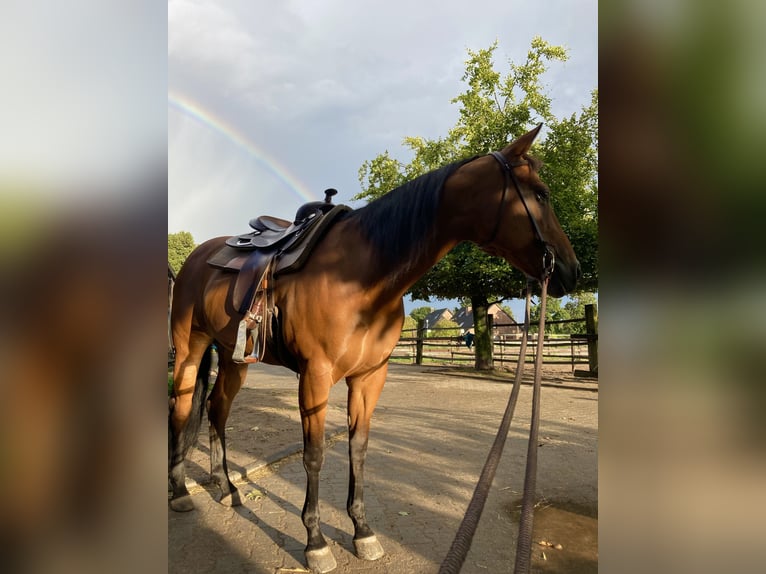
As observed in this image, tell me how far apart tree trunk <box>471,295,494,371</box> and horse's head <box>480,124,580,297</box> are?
10902mm

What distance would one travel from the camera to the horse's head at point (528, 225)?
207cm

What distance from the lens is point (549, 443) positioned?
16.6ft

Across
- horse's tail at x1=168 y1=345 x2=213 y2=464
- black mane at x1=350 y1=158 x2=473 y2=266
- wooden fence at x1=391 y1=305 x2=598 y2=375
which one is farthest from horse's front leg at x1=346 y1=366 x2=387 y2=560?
wooden fence at x1=391 y1=305 x2=598 y2=375

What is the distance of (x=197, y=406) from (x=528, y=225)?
304cm

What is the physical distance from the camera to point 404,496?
349cm

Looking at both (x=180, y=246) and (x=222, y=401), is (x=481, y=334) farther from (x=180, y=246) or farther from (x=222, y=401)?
(x=180, y=246)

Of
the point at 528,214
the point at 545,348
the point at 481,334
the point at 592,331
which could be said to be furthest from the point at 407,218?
the point at 545,348

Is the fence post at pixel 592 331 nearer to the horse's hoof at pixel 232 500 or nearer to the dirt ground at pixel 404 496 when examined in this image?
the dirt ground at pixel 404 496

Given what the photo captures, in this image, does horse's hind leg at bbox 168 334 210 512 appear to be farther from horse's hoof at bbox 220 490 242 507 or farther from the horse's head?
the horse's head

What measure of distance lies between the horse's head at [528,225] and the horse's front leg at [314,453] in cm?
126
